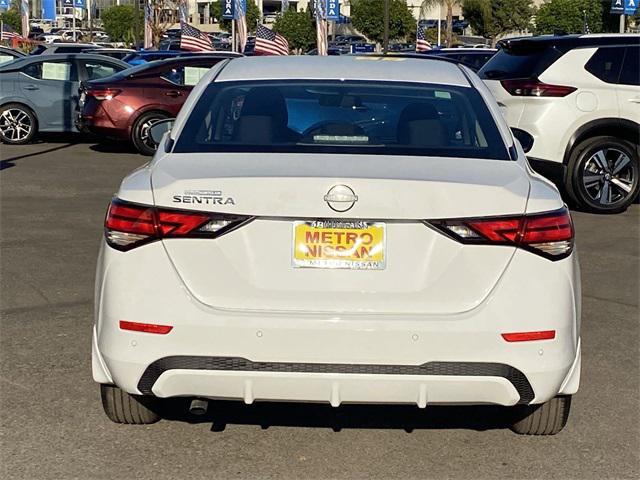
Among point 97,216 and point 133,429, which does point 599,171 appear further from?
point 133,429

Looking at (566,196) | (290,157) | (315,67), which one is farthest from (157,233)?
(566,196)

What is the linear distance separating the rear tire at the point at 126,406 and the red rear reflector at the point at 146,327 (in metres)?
0.65

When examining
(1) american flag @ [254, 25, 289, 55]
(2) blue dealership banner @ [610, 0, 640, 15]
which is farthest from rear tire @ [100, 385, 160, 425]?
(2) blue dealership banner @ [610, 0, 640, 15]

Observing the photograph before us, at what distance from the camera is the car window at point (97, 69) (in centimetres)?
1795

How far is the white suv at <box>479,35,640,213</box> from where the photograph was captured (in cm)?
1091

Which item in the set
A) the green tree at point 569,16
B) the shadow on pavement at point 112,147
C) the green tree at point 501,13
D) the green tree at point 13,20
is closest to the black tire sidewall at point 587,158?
the shadow on pavement at point 112,147

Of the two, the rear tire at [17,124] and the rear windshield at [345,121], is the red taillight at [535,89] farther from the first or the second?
the rear tire at [17,124]

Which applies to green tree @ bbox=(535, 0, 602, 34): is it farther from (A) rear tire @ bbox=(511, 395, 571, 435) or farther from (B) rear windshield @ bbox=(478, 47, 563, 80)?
(A) rear tire @ bbox=(511, 395, 571, 435)

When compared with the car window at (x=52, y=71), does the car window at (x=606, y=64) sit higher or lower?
higher

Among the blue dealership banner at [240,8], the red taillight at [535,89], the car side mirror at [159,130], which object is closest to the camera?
the car side mirror at [159,130]

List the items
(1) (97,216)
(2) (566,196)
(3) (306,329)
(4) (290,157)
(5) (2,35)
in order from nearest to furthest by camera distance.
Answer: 1. (3) (306,329)
2. (4) (290,157)
3. (1) (97,216)
4. (2) (566,196)
5. (5) (2,35)

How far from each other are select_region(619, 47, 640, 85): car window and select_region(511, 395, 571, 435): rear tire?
7.30 meters

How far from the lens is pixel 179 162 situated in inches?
162

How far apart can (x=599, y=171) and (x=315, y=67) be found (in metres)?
6.78
